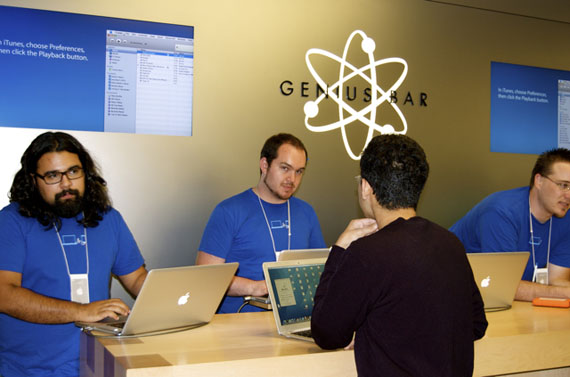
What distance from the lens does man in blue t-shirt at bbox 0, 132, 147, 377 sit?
226cm

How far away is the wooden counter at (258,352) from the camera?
1659mm

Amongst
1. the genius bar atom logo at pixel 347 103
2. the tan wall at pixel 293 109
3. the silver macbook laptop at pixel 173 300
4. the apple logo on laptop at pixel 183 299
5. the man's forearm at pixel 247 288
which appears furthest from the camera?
the genius bar atom logo at pixel 347 103

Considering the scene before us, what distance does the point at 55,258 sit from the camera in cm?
249

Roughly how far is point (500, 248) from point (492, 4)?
8.25ft

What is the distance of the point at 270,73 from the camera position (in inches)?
157

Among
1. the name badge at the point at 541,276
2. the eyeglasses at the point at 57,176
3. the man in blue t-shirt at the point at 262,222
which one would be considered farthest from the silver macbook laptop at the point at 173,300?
the name badge at the point at 541,276

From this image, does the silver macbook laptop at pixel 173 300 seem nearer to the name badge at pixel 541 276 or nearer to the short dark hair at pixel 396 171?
the short dark hair at pixel 396 171

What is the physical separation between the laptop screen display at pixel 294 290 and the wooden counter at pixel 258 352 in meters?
0.10

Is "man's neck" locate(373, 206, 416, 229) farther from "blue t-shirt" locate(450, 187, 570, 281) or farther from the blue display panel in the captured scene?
the blue display panel

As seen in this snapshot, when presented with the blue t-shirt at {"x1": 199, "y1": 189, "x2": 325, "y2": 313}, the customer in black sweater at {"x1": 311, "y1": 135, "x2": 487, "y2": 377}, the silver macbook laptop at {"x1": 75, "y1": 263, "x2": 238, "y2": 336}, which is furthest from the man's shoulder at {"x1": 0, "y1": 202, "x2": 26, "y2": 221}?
the customer in black sweater at {"x1": 311, "y1": 135, "x2": 487, "y2": 377}

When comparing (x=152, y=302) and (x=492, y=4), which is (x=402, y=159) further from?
(x=492, y=4)

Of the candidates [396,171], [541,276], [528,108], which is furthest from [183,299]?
[528,108]

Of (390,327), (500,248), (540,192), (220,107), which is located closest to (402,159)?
(390,327)

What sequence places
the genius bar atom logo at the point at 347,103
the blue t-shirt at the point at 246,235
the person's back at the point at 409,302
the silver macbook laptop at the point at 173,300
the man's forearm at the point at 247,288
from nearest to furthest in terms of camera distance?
the person's back at the point at 409,302 → the silver macbook laptop at the point at 173,300 → the man's forearm at the point at 247,288 → the blue t-shirt at the point at 246,235 → the genius bar atom logo at the point at 347,103
